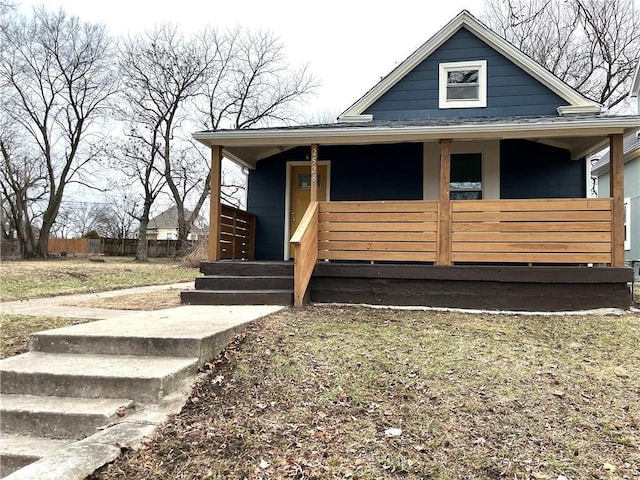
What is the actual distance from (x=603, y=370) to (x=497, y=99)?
680cm

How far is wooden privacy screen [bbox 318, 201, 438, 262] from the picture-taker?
7145 millimetres

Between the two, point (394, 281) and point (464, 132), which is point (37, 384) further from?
point (464, 132)

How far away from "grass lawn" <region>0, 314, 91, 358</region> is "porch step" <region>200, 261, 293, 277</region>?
2229 millimetres

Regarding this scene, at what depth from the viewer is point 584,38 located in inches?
840

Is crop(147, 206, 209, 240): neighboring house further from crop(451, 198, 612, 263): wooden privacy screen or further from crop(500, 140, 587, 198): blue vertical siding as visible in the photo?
crop(451, 198, 612, 263): wooden privacy screen

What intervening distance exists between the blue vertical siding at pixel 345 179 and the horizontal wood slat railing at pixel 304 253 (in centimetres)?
233

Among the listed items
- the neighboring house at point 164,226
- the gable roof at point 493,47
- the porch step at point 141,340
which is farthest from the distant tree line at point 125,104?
the neighboring house at point 164,226

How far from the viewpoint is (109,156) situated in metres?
27.7

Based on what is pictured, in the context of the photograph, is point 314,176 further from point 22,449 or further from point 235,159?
point 22,449

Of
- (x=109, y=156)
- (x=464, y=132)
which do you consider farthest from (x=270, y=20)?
(x=464, y=132)

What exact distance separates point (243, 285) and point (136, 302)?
6.45 feet

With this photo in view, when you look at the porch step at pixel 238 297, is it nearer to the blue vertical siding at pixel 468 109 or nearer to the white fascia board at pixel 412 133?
the white fascia board at pixel 412 133

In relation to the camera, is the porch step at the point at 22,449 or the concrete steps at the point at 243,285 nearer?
the porch step at the point at 22,449

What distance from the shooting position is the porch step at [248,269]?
24.1ft
